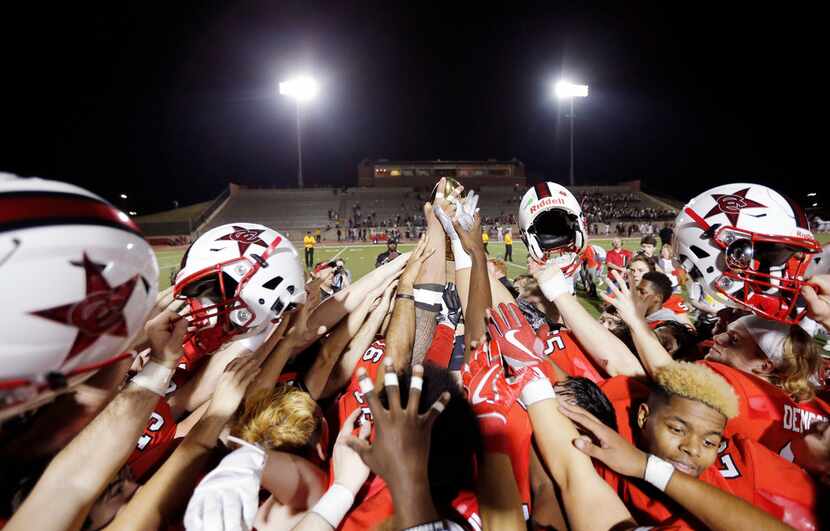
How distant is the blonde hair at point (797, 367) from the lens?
2574 millimetres

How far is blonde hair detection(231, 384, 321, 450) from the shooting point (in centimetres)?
191

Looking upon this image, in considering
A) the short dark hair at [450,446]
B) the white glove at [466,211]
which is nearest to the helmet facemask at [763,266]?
the white glove at [466,211]

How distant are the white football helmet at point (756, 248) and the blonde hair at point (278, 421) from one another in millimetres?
2666

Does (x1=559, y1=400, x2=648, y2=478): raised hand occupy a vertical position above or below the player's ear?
above

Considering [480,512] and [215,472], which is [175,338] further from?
[480,512]

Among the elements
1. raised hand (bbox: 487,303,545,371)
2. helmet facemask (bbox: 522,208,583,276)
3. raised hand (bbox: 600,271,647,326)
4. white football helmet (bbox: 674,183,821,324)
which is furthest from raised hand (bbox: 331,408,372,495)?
white football helmet (bbox: 674,183,821,324)

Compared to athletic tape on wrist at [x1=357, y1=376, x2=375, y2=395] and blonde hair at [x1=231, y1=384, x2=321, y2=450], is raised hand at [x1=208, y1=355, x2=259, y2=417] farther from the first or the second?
athletic tape on wrist at [x1=357, y1=376, x2=375, y2=395]

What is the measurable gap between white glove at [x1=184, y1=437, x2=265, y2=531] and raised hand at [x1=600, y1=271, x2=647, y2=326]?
8.26 feet

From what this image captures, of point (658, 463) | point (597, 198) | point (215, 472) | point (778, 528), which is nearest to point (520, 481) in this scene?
point (658, 463)

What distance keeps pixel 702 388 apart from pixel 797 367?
130 cm

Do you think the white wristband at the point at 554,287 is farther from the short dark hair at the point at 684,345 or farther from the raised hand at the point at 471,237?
the short dark hair at the point at 684,345

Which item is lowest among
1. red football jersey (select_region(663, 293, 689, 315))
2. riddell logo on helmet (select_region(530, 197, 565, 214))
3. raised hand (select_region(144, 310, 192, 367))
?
red football jersey (select_region(663, 293, 689, 315))

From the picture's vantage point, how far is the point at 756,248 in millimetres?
2375

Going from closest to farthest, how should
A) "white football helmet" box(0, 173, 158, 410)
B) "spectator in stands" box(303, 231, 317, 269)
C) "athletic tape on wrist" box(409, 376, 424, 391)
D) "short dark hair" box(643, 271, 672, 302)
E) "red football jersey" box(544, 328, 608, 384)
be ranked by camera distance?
"white football helmet" box(0, 173, 158, 410) < "athletic tape on wrist" box(409, 376, 424, 391) < "red football jersey" box(544, 328, 608, 384) < "short dark hair" box(643, 271, 672, 302) < "spectator in stands" box(303, 231, 317, 269)
